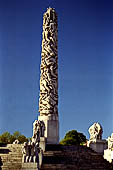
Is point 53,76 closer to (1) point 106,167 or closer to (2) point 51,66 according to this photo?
(2) point 51,66

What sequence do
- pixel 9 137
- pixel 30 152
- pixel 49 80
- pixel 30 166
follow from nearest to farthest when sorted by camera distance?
pixel 30 166 → pixel 30 152 → pixel 49 80 → pixel 9 137

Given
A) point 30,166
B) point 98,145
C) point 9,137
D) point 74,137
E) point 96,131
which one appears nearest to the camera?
point 30,166

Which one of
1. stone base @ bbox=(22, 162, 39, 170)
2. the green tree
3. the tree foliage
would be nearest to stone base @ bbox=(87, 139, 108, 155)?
stone base @ bbox=(22, 162, 39, 170)

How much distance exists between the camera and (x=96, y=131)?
20062 millimetres

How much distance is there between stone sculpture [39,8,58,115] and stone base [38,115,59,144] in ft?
1.62

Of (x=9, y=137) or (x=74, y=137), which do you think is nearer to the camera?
(x=9, y=137)

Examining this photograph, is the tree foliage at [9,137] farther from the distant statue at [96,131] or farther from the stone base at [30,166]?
the stone base at [30,166]

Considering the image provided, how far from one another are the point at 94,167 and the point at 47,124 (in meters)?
8.61

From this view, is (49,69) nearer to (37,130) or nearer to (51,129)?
(51,129)

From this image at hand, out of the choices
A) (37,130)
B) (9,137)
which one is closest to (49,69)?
(37,130)

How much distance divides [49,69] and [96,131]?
770cm

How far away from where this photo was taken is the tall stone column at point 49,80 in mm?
22938

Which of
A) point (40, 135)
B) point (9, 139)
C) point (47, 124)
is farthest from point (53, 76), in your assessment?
point (9, 139)

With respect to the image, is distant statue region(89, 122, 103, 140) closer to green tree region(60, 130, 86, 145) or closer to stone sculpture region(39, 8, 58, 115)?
stone sculpture region(39, 8, 58, 115)
